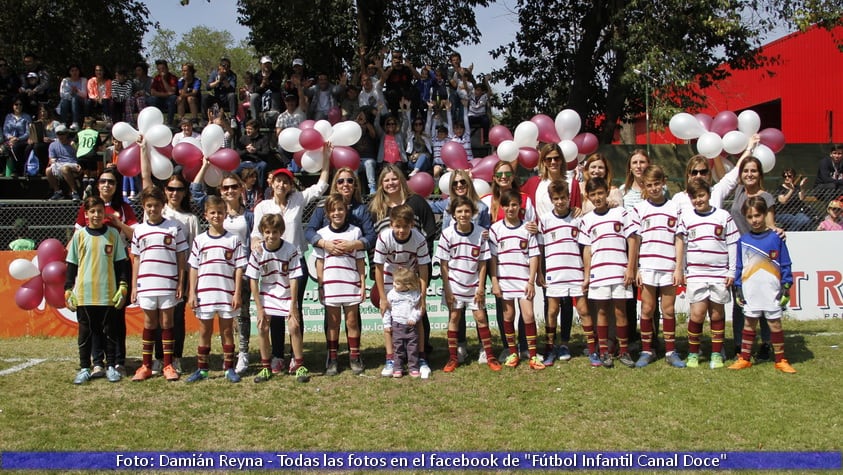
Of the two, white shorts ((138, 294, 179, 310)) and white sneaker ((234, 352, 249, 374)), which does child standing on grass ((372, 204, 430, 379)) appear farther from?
white shorts ((138, 294, 179, 310))

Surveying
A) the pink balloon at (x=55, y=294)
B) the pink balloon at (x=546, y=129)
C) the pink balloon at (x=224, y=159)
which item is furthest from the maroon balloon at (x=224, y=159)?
the pink balloon at (x=546, y=129)

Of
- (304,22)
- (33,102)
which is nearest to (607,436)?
(33,102)

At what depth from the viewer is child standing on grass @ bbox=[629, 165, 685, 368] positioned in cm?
626

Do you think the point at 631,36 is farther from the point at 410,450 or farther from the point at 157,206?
the point at 410,450

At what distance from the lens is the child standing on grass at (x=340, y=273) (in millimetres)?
6344

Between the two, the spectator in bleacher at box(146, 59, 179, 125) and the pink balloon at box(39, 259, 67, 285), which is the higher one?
the spectator in bleacher at box(146, 59, 179, 125)

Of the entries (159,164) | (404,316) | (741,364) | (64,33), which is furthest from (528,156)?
(64,33)

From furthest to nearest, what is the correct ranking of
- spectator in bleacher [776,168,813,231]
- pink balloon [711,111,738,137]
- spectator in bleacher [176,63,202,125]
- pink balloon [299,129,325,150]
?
spectator in bleacher [176,63,202,125], spectator in bleacher [776,168,813,231], pink balloon [711,111,738,137], pink balloon [299,129,325,150]

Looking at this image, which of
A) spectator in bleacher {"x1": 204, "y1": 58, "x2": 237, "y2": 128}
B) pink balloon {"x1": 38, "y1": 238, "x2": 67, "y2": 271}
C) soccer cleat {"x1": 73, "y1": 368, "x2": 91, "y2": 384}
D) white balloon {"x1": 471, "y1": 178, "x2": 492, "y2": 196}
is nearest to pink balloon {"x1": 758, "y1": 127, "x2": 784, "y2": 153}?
white balloon {"x1": 471, "y1": 178, "x2": 492, "y2": 196}

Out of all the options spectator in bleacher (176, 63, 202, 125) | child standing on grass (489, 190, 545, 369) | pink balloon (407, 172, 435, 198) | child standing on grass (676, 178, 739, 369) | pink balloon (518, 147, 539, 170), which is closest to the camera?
child standing on grass (676, 178, 739, 369)

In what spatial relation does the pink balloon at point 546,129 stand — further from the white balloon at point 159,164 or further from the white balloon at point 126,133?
the white balloon at point 126,133

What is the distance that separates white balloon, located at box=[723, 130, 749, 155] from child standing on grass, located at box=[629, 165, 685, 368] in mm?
1385

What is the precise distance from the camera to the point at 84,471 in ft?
14.8

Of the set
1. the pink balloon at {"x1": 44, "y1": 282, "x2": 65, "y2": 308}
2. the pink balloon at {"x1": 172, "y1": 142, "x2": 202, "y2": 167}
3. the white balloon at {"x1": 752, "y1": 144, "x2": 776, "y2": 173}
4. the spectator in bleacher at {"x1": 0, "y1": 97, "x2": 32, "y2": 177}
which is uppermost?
the spectator in bleacher at {"x1": 0, "y1": 97, "x2": 32, "y2": 177}
